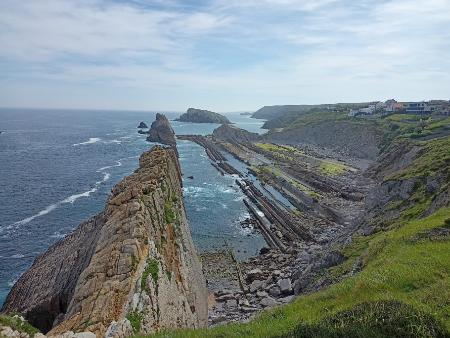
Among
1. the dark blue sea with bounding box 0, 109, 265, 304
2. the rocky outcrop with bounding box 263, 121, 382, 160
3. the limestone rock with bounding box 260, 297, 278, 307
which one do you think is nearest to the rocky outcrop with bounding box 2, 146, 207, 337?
the limestone rock with bounding box 260, 297, 278, 307

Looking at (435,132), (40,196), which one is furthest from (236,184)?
(435,132)

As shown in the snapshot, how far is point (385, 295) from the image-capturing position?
1602 cm

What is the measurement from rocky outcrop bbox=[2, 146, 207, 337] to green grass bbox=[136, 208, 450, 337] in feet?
17.2

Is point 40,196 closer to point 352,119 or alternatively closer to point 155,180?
point 155,180

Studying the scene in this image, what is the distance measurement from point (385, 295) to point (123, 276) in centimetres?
1348

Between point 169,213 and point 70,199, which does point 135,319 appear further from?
point 70,199

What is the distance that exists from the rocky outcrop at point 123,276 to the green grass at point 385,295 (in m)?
5.23

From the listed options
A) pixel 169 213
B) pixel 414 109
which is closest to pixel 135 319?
pixel 169 213

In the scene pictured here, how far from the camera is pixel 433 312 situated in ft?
46.5

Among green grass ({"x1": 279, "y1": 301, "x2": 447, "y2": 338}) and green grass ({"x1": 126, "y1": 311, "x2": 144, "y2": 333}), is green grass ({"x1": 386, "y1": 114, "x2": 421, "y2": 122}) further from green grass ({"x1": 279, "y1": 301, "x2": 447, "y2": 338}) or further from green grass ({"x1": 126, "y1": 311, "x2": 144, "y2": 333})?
green grass ({"x1": 279, "y1": 301, "x2": 447, "y2": 338})

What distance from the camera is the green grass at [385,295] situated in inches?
602

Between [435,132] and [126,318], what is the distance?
99.4 metres

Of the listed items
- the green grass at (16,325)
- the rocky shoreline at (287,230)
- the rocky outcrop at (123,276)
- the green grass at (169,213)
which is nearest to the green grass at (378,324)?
the rocky outcrop at (123,276)

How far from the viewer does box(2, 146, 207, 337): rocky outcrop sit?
65.7 ft
